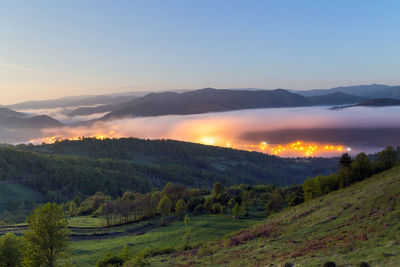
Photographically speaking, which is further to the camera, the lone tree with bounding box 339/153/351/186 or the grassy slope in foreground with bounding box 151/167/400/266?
the lone tree with bounding box 339/153/351/186

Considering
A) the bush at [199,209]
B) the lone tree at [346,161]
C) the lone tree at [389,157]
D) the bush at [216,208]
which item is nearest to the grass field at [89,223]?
the bush at [199,209]

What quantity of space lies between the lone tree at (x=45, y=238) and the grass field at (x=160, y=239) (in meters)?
14.5

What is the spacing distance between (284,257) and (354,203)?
22.4m

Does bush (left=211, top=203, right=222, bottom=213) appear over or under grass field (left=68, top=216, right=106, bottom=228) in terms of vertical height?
over

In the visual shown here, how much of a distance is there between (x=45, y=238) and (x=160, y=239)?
30457mm

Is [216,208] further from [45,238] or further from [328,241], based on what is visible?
[45,238]

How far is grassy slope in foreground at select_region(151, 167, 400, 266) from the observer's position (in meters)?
23.4

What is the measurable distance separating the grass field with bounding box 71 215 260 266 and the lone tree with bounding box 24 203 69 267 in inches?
572

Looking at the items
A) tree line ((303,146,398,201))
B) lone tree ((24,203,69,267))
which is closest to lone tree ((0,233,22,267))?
lone tree ((24,203,69,267))

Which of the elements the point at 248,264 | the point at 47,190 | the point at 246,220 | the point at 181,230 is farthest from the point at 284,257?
the point at 47,190

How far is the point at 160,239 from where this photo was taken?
59.9 meters

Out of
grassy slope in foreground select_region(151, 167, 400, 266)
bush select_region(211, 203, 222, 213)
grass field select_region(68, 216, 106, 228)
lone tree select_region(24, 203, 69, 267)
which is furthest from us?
bush select_region(211, 203, 222, 213)

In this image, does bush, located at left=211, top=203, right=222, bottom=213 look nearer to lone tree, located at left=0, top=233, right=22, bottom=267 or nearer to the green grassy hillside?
lone tree, located at left=0, top=233, right=22, bottom=267

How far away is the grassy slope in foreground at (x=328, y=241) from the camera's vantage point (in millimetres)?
23406
